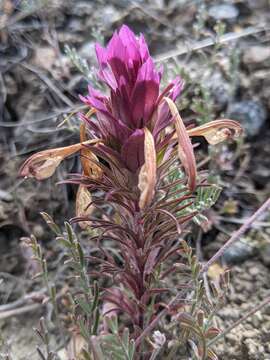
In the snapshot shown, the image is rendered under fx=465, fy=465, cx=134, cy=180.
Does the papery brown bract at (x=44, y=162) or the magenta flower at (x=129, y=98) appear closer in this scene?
the magenta flower at (x=129, y=98)

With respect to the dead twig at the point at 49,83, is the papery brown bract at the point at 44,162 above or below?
above

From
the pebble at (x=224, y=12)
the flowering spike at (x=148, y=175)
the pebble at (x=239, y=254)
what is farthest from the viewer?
the pebble at (x=224, y=12)

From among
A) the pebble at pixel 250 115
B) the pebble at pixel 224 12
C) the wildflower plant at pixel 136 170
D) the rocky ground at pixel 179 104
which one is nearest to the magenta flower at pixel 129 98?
the wildflower plant at pixel 136 170

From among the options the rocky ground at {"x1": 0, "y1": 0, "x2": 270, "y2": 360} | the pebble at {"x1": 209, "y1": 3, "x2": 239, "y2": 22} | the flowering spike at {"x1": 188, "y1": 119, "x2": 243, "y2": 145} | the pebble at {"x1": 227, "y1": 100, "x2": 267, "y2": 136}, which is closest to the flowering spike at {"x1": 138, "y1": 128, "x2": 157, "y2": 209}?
the flowering spike at {"x1": 188, "y1": 119, "x2": 243, "y2": 145}

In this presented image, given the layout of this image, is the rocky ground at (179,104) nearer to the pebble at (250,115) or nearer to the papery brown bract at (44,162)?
the pebble at (250,115)

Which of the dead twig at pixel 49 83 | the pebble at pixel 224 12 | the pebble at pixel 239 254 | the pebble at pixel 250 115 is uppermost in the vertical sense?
the pebble at pixel 224 12

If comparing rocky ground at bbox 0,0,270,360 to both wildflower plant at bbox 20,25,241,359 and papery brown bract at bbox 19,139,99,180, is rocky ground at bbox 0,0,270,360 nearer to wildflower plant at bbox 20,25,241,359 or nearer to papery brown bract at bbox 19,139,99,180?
wildflower plant at bbox 20,25,241,359
